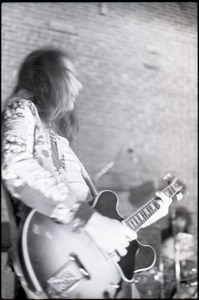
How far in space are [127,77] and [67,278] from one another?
3584mm

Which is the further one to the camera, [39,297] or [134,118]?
[134,118]

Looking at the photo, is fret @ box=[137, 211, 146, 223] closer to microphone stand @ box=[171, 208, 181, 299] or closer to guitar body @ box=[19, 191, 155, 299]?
guitar body @ box=[19, 191, 155, 299]

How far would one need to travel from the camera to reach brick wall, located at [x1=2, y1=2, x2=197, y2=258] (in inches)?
158

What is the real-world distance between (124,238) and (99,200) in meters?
0.12

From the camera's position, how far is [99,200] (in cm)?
109

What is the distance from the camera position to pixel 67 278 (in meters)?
0.98

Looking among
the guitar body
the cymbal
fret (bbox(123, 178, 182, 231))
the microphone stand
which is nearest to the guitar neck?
fret (bbox(123, 178, 182, 231))

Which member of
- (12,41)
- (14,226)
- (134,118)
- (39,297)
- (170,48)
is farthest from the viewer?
(170,48)

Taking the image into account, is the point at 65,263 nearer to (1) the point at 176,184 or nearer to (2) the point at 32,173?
(2) the point at 32,173

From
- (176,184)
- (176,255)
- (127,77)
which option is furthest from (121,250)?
(127,77)

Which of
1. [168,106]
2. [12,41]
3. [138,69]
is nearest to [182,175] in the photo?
[168,106]

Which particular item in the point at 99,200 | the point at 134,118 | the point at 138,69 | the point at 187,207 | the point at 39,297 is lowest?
the point at 187,207

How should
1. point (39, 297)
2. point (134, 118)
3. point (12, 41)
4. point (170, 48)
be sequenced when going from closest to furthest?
point (39, 297), point (12, 41), point (134, 118), point (170, 48)

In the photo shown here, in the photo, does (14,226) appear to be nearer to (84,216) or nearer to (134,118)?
(84,216)
